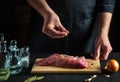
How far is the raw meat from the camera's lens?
1398 millimetres

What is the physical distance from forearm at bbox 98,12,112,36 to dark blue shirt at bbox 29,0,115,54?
0.04 m

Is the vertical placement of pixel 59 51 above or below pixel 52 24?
below

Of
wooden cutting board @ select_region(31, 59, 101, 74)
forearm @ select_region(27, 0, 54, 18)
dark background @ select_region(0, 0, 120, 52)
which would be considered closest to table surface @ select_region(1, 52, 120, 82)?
wooden cutting board @ select_region(31, 59, 101, 74)

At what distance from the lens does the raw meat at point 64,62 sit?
1398 millimetres

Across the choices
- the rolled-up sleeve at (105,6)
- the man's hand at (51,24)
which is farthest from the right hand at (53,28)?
the rolled-up sleeve at (105,6)

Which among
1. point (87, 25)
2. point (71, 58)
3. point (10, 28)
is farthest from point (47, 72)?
point (10, 28)

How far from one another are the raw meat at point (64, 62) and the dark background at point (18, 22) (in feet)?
2.83

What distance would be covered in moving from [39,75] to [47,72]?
0.12ft

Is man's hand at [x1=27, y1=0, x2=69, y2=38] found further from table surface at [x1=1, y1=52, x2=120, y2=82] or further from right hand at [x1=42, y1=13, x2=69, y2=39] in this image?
table surface at [x1=1, y1=52, x2=120, y2=82]

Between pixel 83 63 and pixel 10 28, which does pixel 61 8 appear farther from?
pixel 10 28

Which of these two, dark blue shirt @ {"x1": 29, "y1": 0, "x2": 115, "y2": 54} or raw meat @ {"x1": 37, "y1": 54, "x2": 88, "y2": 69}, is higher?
dark blue shirt @ {"x1": 29, "y1": 0, "x2": 115, "y2": 54}

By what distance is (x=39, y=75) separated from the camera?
1.35 meters

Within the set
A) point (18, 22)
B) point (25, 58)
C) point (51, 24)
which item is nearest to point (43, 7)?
point (51, 24)

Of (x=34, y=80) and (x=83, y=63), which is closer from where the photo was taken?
(x=34, y=80)
